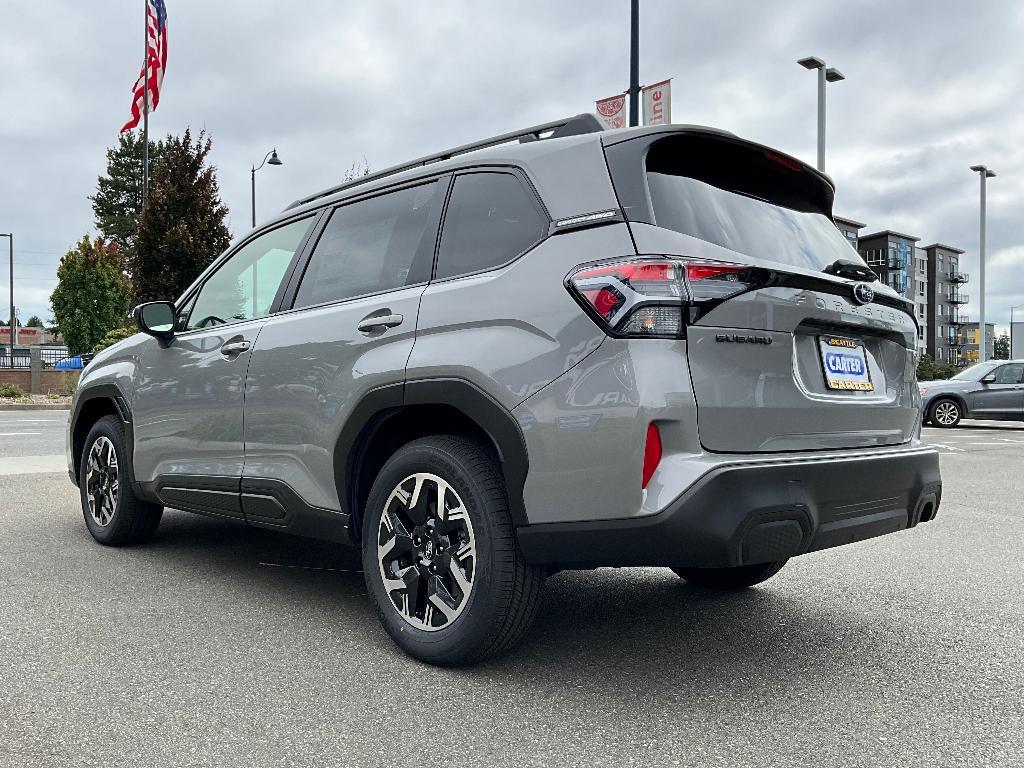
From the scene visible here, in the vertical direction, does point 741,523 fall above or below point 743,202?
below

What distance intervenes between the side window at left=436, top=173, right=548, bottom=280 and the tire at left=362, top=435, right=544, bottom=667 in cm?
67

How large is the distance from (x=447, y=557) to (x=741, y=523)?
105cm

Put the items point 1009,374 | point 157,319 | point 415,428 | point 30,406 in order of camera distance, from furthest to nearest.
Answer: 1. point 30,406
2. point 1009,374
3. point 157,319
4. point 415,428

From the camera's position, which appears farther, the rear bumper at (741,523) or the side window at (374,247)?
the side window at (374,247)

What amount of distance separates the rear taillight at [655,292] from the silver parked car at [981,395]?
18.1m

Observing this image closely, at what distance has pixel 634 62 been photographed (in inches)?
607

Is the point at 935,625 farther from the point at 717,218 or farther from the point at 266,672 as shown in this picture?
the point at 266,672

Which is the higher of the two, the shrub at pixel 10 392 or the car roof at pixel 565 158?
the car roof at pixel 565 158

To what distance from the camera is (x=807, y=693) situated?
122 inches

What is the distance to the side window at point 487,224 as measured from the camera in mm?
3295

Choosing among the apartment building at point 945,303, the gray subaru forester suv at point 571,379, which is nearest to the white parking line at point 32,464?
the gray subaru forester suv at point 571,379

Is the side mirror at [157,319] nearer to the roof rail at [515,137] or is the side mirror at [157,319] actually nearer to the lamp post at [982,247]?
the roof rail at [515,137]

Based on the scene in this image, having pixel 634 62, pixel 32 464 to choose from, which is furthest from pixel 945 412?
pixel 32 464

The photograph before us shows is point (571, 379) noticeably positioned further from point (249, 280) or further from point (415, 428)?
point (249, 280)
